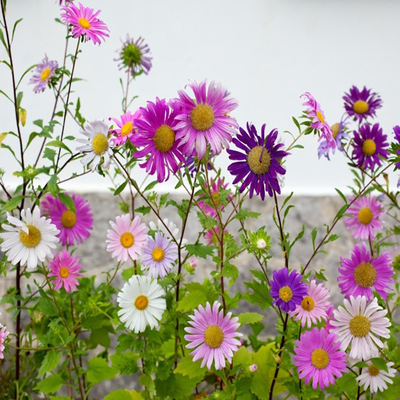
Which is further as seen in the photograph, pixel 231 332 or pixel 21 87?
pixel 21 87

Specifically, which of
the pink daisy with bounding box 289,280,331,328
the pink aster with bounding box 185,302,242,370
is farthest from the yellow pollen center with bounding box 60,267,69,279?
the pink daisy with bounding box 289,280,331,328

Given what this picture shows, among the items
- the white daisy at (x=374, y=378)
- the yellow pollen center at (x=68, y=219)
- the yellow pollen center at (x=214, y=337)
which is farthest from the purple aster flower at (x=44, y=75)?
the white daisy at (x=374, y=378)

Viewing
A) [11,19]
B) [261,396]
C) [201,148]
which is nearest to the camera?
[201,148]

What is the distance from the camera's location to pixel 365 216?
3.83 ft

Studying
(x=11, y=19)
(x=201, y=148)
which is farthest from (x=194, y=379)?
(x=11, y=19)

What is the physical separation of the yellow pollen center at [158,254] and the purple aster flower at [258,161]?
0.83 feet

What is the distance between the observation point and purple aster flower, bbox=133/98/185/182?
2.16 ft

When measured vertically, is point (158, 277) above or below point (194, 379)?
above

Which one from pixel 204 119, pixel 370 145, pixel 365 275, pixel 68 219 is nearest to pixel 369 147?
pixel 370 145

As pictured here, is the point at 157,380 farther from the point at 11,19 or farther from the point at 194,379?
the point at 11,19

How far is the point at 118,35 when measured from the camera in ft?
4.92

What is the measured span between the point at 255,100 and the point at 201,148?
939mm

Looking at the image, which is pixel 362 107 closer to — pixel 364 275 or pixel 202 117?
pixel 364 275

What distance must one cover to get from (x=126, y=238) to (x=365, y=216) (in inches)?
22.8
